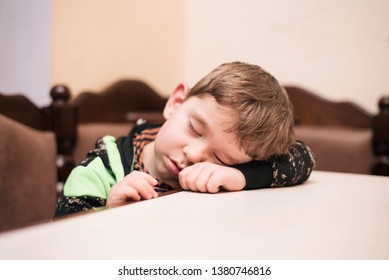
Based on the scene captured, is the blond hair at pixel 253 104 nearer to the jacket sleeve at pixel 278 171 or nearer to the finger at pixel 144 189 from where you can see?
the jacket sleeve at pixel 278 171

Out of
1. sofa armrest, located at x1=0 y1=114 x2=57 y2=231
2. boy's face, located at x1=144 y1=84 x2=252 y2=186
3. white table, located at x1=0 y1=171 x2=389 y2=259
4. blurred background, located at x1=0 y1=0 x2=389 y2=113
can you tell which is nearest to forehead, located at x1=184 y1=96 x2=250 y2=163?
boy's face, located at x1=144 y1=84 x2=252 y2=186

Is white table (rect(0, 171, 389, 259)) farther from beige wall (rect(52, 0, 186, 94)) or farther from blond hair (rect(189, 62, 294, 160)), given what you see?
beige wall (rect(52, 0, 186, 94))

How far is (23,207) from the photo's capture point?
1127 millimetres

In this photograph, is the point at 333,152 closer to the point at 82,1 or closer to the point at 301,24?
the point at 301,24

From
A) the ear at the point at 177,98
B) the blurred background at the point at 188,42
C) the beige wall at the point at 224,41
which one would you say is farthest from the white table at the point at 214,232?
the beige wall at the point at 224,41

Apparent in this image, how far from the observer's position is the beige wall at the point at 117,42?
71.1 inches

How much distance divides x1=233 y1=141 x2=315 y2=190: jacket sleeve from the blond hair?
0.7 inches

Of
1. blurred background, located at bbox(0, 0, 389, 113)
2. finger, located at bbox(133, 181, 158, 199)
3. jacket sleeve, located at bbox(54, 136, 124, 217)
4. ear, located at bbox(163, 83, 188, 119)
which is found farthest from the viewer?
blurred background, located at bbox(0, 0, 389, 113)

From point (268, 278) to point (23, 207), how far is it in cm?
90

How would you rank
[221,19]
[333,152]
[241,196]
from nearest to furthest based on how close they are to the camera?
[241,196]
[333,152]
[221,19]

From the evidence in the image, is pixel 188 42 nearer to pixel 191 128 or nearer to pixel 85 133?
pixel 85 133

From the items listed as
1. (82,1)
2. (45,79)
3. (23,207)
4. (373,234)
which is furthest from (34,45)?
(373,234)

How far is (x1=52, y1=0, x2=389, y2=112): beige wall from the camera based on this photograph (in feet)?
6.25

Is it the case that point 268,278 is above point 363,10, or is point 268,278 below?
below
